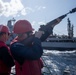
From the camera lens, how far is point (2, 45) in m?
5.14

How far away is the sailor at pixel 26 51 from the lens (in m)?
4.23

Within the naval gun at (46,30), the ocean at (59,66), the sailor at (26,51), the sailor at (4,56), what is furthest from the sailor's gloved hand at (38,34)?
the ocean at (59,66)

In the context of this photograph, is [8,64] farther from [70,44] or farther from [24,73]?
[70,44]

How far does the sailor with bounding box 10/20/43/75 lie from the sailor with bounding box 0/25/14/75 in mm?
521

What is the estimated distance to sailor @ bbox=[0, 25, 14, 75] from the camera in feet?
16.3

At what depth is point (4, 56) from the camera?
16.3ft

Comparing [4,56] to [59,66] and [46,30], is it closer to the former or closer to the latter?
[46,30]

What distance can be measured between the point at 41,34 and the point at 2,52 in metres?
1.13

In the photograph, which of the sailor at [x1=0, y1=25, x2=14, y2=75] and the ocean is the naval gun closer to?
the sailor at [x1=0, y1=25, x2=14, y2=75]

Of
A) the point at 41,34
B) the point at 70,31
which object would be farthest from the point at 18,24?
the point at 70,31

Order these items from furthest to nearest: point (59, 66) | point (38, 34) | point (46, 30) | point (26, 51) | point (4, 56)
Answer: point (59, 66) < point (4, 56) < point (46, 30) < point (38, 34) < point (26, 51)

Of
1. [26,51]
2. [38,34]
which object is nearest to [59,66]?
[38,34]

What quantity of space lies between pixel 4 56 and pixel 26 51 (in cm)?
95

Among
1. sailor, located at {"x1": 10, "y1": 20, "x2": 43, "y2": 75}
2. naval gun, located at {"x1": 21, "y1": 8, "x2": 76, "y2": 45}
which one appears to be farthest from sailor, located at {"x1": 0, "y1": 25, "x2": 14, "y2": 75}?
naval gun, located at {"x1": 21, "y1": 8, "x2": 76, "y2": 45}
